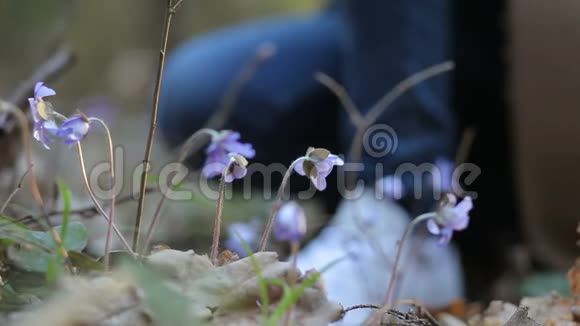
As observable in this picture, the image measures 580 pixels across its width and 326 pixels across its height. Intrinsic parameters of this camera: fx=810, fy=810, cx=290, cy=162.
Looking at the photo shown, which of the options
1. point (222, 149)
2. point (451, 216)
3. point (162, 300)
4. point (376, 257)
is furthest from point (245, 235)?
point (162, 300)

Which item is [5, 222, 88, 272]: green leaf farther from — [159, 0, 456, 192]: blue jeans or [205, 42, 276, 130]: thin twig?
[159, 0, 456, 192]: blue jeans

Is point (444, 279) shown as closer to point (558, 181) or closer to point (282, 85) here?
point (558, 181)

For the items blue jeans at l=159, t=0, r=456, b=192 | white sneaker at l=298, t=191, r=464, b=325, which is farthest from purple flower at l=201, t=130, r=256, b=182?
blue jeans at l=159, t=0, r=456, b=192

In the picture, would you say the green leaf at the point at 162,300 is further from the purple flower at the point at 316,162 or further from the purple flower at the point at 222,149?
the purple flower at the point at 222,149

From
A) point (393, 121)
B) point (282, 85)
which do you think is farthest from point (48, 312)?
point (282, 85)

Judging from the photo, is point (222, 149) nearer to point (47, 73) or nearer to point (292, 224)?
point (292, 224)

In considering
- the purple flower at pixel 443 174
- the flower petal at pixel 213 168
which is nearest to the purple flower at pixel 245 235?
the purple flower at pixel 443 174
